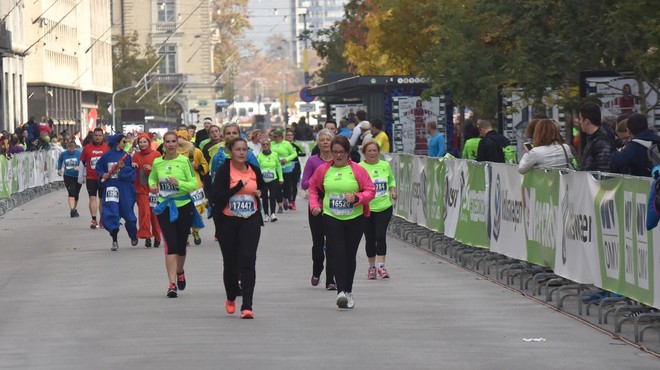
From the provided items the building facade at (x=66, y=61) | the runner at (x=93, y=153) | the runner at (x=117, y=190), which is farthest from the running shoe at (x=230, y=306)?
the building facade at (x=66, y=61)

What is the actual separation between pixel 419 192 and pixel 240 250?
10.00 m

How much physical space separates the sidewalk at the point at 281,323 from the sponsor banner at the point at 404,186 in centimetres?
326

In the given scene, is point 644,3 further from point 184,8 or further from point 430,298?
point 184,8

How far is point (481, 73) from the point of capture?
36.5 m

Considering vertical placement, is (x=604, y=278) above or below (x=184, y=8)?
below

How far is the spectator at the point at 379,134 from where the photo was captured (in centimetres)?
2942

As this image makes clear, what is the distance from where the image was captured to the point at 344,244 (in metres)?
16.1

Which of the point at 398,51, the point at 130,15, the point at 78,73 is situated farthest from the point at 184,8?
the point at 398,51

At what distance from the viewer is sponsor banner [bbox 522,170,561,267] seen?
54.7 ft

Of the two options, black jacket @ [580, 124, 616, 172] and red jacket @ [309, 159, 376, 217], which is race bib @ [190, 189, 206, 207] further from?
black jacket @ [580, 124, 616, 172]

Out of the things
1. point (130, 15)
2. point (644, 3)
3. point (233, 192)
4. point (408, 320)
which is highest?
point (130, 15)

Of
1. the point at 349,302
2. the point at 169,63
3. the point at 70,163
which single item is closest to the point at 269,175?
the point at 70,163

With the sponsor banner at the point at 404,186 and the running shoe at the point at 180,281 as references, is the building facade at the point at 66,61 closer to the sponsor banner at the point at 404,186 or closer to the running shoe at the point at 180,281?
the sponsor banner at the point at 404,186

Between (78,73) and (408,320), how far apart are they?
278 ft
